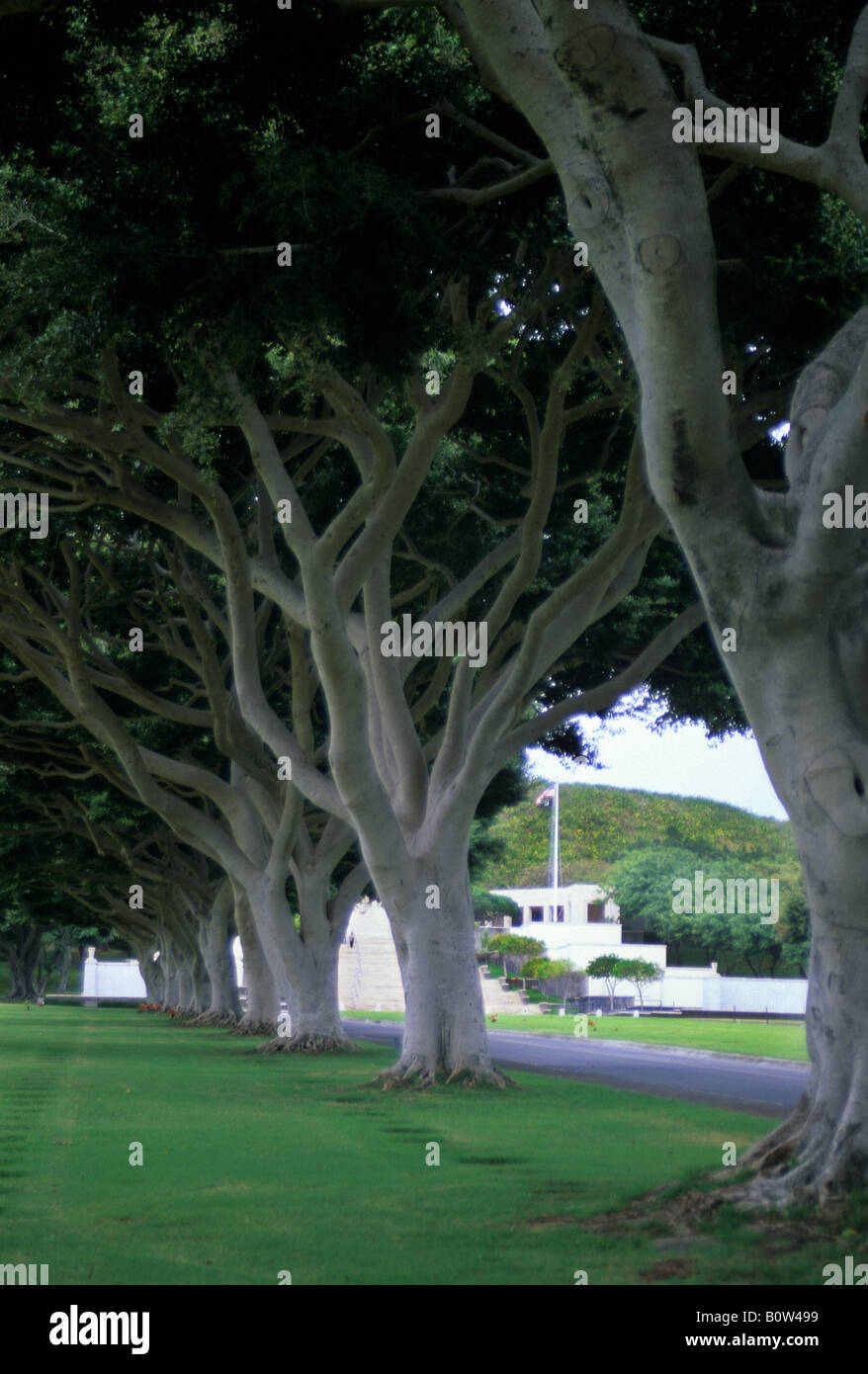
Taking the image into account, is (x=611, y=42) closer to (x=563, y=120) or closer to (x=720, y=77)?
(x=563, y=120)

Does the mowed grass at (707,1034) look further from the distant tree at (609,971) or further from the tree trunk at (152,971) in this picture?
the tree trunk at (152,971)

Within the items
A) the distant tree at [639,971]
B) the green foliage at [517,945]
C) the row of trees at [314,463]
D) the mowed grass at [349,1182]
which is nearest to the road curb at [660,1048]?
the row of trees at [314,463]

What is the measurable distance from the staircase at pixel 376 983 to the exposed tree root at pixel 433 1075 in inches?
2159

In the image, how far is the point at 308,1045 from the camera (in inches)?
1001

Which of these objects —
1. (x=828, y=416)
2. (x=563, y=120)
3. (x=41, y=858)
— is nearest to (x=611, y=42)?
(x=563, y=120)

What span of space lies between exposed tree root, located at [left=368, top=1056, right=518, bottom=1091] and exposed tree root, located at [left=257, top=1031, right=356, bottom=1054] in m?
7.93

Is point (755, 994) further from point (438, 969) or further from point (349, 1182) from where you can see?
point (349, 1182)

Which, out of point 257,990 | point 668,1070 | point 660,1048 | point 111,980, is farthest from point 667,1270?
point 111,980

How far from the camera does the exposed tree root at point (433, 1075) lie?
1733 centimetres

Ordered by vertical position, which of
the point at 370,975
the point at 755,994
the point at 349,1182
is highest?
the point at 349,1182

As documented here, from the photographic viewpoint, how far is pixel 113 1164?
10.5 m

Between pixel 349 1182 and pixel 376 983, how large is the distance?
78239 mm

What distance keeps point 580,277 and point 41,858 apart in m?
32.1

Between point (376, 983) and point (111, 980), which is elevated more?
point (376, 983)
